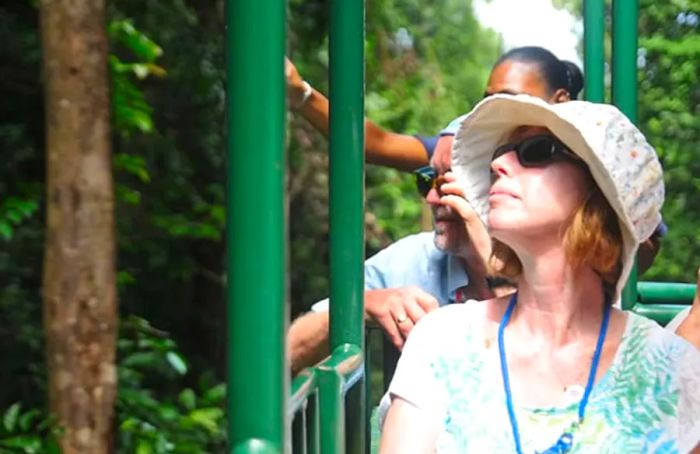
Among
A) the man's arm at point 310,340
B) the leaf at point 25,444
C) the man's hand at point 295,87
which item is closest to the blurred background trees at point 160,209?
the leaf at point 25,444

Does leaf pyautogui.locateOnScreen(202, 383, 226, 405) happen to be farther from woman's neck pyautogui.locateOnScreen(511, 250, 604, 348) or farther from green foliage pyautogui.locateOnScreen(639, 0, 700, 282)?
green foliage pyautogui.locateOnScreen(639, 0, 700, 282)

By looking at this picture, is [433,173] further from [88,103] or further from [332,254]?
[88,103]

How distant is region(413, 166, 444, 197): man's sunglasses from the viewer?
8.96ft

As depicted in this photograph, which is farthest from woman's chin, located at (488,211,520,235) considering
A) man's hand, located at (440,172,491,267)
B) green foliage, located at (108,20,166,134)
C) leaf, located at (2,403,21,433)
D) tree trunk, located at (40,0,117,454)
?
green foliage, located at (108,20,166,134)

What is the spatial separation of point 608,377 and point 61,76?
8.03ft

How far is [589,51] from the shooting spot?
3488mm

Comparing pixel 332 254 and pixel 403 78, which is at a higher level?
pixel 403 78

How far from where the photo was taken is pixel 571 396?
191 cm

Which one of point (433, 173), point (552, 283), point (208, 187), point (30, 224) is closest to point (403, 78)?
point (208, 187)

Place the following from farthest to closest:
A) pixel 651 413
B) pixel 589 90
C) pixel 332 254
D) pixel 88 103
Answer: pixel 88 103, pixel 589 90, pixel 332 254, pixel 651 413

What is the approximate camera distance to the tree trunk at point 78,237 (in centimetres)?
395

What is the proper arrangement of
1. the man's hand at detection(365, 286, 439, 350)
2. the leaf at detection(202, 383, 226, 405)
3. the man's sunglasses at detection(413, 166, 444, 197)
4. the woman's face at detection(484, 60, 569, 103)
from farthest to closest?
the leaf at detection(202, 383, 226, 405) < the woman's face at detection(484, 60, 569, 103) < the man's sunglasses at detection(413, 166, 444, 197) < the man's hand at detection(365, 286, 439, 350)

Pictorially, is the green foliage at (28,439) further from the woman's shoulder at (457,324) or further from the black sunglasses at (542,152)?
the black sunglasses at (542,152)

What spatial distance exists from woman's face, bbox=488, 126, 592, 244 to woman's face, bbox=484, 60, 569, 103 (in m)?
1.29
